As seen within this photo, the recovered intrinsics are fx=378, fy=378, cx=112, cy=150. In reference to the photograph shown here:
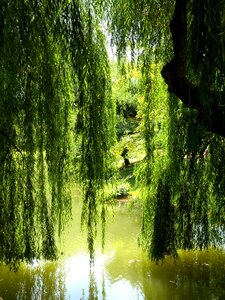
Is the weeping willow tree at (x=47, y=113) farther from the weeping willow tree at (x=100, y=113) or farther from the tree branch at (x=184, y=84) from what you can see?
the tree branch at (x=184, y=84)

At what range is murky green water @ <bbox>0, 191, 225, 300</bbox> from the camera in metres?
4.29

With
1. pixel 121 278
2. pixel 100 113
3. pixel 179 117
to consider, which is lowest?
pixel 121 278

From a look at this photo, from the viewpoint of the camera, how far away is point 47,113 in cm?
267

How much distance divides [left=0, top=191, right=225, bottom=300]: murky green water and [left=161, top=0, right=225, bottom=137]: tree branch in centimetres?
249

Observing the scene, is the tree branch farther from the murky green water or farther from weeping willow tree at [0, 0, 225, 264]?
the murky green water

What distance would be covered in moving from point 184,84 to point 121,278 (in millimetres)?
3482

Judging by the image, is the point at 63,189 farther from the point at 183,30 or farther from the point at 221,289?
the point at 221,289

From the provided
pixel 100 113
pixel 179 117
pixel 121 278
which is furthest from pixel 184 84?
pixel 121 278

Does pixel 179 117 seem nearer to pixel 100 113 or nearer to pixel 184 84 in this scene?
pixel 100 113

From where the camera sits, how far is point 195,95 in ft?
6.38

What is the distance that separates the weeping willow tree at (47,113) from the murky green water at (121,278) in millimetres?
917

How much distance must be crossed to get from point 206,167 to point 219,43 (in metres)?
1.87

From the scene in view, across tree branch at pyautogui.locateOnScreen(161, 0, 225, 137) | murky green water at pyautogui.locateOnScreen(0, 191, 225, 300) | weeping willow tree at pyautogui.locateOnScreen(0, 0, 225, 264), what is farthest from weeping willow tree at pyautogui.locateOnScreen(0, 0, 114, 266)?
murky green water at pyautogui.locateOnScreen(0, 191, 225, 300)

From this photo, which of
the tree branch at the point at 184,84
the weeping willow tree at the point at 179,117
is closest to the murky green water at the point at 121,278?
the weeping willow tree at the point at 179,117
